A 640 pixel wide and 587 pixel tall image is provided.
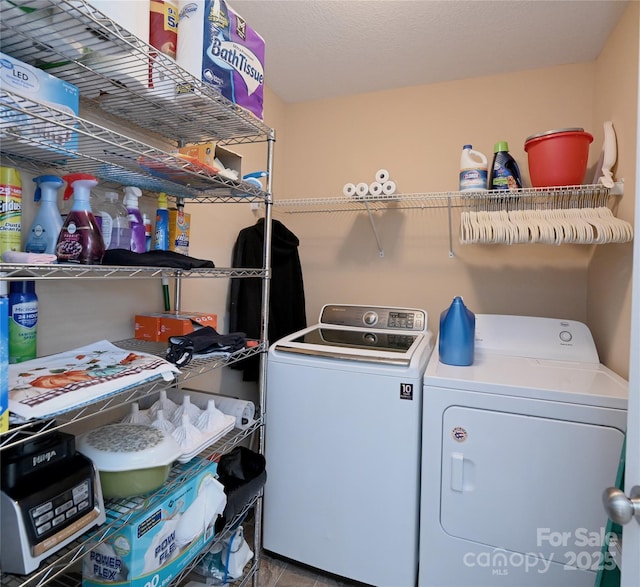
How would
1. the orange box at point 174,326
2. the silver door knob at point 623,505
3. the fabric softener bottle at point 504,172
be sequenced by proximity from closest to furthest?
the silver door knob at point 623,505
the orange box at point 174,326
the fabric softener bottle at point 504,172

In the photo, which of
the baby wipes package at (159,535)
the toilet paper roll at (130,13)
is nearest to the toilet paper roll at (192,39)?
the toilet paper roll at (130,13)

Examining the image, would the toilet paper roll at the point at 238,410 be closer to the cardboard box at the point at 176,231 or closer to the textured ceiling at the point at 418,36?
the cardboard box at the point at 176,231

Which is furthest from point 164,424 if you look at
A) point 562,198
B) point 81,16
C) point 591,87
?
point 591,87

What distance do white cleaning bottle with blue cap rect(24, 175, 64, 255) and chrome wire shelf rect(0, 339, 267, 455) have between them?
431 mm

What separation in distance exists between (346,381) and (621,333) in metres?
1.15

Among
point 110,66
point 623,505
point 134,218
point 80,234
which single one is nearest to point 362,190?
point 134,218

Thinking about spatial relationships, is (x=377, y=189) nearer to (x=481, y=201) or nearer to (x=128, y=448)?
(x=481, y=201)

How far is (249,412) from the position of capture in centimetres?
152

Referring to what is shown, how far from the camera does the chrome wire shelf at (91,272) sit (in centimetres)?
75

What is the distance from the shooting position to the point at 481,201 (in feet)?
6.66

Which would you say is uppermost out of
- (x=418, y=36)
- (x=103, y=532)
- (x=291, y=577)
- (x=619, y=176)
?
(x=418, y=36)

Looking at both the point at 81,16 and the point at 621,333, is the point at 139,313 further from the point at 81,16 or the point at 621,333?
the point at 621,333

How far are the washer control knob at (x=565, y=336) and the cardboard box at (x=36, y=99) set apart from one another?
206cm

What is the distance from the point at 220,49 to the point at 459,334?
1396 mm
